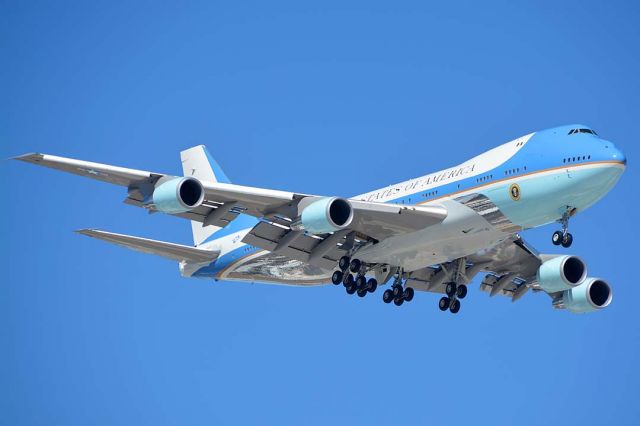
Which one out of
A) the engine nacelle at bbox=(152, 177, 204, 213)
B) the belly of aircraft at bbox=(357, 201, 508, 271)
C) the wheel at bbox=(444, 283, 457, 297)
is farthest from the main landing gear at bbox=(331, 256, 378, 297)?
the engine nacelle at bbox=(152, 177, 204, 213)

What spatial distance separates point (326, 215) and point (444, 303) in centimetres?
1075

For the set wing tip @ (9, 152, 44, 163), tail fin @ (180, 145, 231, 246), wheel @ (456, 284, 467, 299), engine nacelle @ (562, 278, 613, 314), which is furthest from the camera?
tail fin @ (180, 145, 231, 246)

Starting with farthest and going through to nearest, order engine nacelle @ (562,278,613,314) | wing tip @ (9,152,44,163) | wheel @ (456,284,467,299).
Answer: engine nacelle @ (562,278,613,314) < wheel @ (456,284,467,299) < wing tip @ (9,152,44,163)

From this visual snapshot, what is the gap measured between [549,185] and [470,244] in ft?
14.7

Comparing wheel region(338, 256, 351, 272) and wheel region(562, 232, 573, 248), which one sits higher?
wheel region(562, 232, 573, 248)

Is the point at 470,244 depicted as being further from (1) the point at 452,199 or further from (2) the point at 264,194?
(2) the point at 264,194

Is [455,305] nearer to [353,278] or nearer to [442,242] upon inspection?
[353,278]

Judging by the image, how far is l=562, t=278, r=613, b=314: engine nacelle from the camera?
156 feet

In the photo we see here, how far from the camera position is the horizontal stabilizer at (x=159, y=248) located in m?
41.3

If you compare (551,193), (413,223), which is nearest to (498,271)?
(413,223)

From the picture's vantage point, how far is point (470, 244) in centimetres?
4116

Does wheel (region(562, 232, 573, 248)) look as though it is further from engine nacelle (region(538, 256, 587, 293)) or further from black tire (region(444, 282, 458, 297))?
black tire (region(444, 282, 458, 297))

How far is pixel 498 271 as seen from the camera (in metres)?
48.0

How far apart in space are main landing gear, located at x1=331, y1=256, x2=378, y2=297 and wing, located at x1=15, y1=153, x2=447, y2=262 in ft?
5.32
